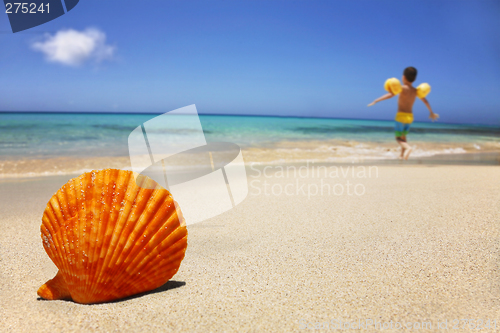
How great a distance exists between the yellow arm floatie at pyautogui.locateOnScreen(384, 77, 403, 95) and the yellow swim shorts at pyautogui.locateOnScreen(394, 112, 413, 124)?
0.31ft

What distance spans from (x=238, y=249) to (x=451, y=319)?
5.04 ft

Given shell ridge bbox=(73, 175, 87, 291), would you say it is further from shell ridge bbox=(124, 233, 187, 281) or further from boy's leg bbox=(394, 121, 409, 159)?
boy's leg bbox=(394, 121, 409, 159)

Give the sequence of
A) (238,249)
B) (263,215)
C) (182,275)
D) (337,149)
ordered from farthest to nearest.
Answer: (337,149)
(263,215)
(238,249)
(182,275)

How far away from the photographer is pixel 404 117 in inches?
39.8

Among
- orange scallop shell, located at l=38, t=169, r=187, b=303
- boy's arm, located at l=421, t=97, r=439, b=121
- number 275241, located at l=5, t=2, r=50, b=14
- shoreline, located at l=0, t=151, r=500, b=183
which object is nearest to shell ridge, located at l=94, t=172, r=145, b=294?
orange scallop shell, located at l=38, t=169, r=187, b=303

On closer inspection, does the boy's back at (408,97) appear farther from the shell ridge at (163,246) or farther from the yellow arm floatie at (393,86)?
the shell ridge at (163,246)

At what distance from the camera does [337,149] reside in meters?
10.4

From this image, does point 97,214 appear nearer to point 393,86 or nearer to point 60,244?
point 60,244

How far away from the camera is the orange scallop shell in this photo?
5.94ft

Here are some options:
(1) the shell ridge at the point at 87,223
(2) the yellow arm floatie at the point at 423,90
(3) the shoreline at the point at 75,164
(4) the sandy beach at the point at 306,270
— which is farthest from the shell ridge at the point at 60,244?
(3) the shoreline at the point at 75,164

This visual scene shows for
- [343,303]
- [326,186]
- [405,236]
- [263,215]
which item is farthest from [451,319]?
[326,186]

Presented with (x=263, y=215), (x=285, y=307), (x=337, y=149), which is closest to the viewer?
(x=285, y=307)

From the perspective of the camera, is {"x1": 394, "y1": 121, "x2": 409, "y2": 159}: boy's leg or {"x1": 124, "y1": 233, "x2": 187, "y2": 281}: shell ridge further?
{"x1": 124, "y1": 233, "x2": 187, "y2": 281}: shell ridge

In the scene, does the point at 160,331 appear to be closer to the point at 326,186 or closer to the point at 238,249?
the point at 238,249
